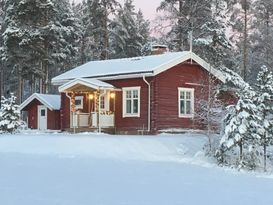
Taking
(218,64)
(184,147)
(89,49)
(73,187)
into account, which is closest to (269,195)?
(73,187)

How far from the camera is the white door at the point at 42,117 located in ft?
117

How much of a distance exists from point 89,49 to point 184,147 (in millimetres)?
38125

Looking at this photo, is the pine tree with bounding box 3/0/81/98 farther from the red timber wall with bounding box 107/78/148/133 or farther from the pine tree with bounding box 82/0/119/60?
the red timber wall with bounding box 107/78/148/133

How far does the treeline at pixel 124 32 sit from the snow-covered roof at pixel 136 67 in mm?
5276

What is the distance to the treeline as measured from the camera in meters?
39.4

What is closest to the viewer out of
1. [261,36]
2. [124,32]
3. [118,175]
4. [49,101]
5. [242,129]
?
[118,175]

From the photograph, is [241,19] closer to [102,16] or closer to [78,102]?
[102,16]

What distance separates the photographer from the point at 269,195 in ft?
40.4

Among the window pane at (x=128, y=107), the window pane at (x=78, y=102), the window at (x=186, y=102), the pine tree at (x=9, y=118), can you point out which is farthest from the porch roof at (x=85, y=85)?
the window at (x=186, y=102)

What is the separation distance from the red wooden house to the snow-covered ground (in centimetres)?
397

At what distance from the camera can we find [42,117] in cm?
3581

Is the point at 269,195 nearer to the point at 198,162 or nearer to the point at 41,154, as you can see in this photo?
the point at 198,162

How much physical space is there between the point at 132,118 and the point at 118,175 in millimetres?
13060

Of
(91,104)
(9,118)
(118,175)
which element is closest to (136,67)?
(91,104)
